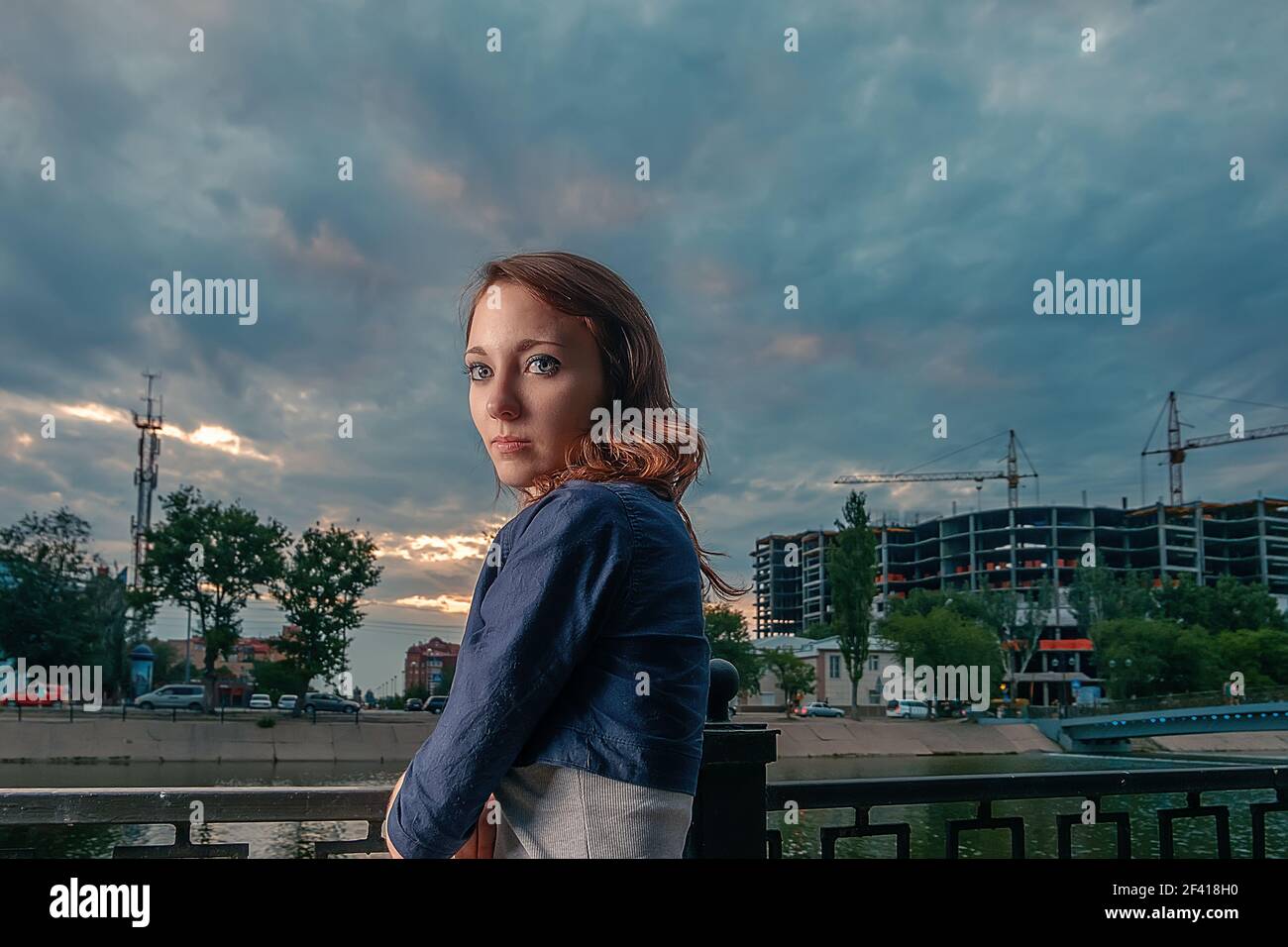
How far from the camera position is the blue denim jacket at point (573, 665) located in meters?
0.85

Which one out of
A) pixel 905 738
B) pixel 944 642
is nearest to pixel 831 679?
pixel 944 642

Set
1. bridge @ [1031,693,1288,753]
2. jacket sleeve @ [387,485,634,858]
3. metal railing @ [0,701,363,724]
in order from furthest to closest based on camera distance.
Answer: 1. metal railing @ [0,701,363,724]
2. bridge @ [1031,693,1288,753]
3. jacket sleeve @ [387,485,634,858]

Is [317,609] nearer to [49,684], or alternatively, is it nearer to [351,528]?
[351,528]

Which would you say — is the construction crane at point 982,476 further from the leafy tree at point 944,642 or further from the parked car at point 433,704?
the parked car at point 433,704

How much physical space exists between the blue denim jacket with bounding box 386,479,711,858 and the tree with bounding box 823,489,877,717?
3326cm

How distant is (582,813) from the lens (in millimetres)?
889

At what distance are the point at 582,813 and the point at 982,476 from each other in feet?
256

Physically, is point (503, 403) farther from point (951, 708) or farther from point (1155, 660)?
point (951, 708)

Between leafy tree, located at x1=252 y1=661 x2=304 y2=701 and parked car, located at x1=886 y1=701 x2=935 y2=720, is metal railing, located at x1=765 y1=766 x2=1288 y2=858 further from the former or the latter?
parked car, located at x1=886 y1=701 x2=935 y2=720

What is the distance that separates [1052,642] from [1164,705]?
25426mm

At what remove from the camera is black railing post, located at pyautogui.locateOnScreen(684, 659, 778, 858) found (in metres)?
1.50

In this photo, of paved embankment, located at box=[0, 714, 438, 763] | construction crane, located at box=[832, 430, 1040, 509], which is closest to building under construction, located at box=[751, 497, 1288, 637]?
construction crane, located at box=[832, 430, 1040, 509]
